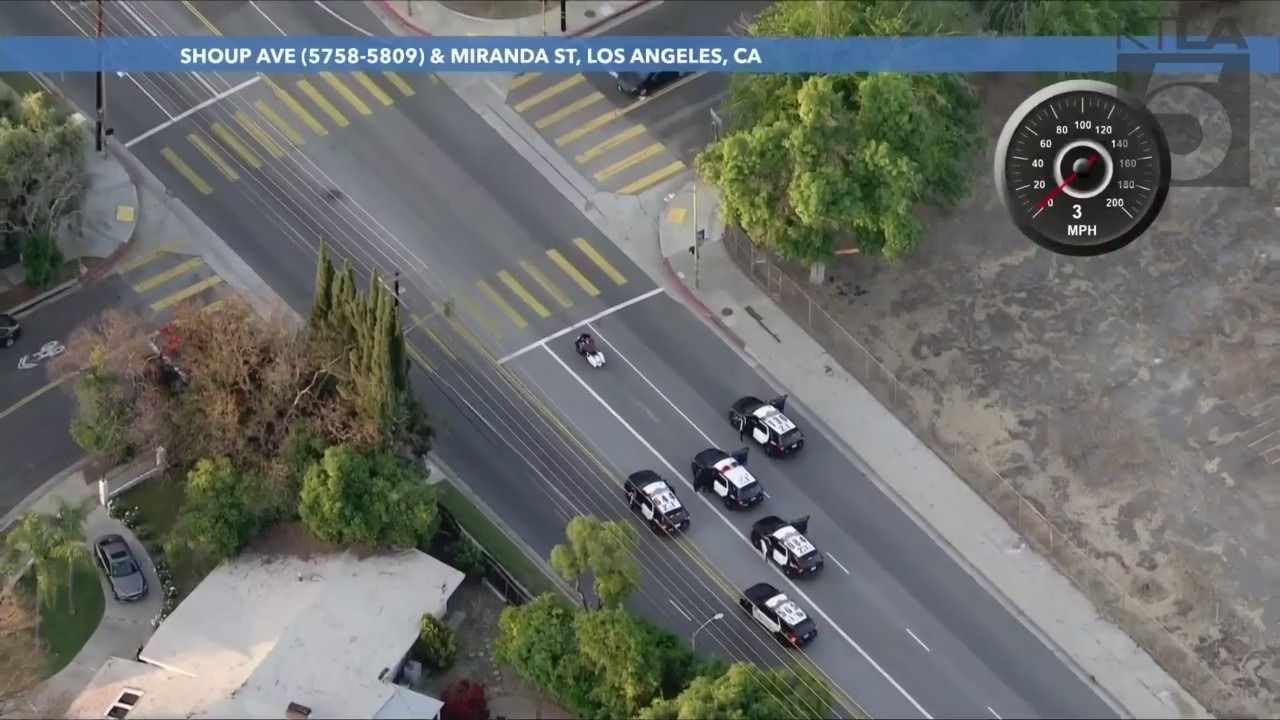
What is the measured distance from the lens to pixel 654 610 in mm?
100438

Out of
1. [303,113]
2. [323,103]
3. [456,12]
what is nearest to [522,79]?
[456,12]

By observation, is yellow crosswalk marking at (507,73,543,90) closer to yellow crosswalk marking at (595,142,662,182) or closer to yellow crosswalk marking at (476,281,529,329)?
yellow crosswalk marking at (595,142,662,182)

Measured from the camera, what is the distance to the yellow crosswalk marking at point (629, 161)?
116 metres

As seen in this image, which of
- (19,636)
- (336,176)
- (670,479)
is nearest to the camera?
(19,636)

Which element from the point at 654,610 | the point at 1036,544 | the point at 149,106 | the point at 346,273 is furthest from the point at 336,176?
the point at 1036,544

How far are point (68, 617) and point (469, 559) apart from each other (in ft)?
51.0

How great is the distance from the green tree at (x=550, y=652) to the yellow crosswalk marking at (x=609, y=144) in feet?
87.1

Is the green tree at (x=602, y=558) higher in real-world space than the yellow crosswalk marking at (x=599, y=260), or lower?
lower

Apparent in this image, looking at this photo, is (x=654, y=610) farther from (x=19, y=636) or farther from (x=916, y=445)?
(x=19, y=636)

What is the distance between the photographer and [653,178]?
115812mm

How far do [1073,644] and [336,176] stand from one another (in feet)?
128

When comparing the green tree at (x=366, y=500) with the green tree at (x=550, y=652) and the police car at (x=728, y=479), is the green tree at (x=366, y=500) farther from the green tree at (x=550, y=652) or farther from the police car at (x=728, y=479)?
the police car at (x=728, y=479)

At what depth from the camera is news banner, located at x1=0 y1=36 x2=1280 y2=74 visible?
114188mm

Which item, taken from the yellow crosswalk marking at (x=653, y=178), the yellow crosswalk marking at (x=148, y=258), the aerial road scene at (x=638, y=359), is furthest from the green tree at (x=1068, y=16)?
the yellow crosswalk marking at (x=148, y=258)
